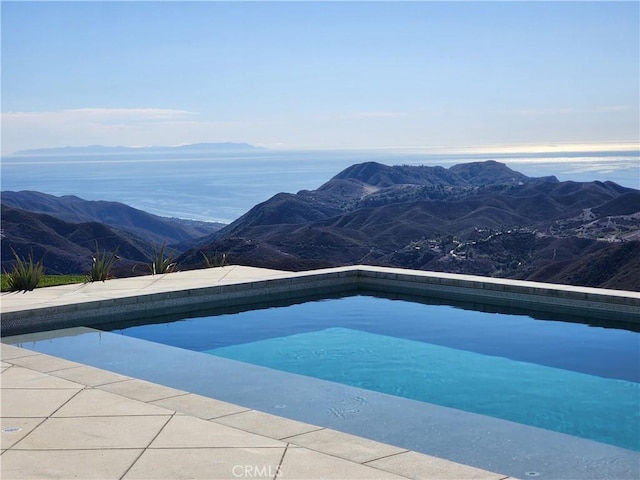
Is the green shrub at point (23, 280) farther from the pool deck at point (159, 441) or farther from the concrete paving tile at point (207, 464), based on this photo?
the concrete paving tile at point (207, 464)

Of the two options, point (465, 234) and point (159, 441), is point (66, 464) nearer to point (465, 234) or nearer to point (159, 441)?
point (159, 441)

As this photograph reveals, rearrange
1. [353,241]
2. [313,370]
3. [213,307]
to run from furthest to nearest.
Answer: [353,241] < [213,307] < [313,370]

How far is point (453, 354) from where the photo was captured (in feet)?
24.7

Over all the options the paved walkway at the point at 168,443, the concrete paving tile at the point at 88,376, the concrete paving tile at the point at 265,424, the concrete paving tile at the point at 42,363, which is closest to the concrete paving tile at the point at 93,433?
the paved walkway at the point at 168,443

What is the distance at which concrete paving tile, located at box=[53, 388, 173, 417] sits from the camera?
4.61m

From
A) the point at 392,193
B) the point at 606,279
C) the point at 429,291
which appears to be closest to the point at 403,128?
the point at 392,193

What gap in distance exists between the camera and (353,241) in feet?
119

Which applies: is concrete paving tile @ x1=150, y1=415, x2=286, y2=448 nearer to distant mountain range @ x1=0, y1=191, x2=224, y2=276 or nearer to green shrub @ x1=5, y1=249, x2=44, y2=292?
green shrub @ x1=5, y1=249, x2=44, y2=292

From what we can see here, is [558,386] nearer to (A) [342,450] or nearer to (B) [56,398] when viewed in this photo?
(A) [342,450]

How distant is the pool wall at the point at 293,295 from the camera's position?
8.39m

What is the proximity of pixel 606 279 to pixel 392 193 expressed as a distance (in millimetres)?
37815

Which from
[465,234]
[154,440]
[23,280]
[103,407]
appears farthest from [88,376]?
[465,234]

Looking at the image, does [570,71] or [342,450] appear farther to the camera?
[570,71]

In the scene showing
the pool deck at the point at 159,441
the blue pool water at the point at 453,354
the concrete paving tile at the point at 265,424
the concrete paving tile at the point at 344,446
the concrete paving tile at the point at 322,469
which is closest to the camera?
the concrete paving tile at the point at 322,469
